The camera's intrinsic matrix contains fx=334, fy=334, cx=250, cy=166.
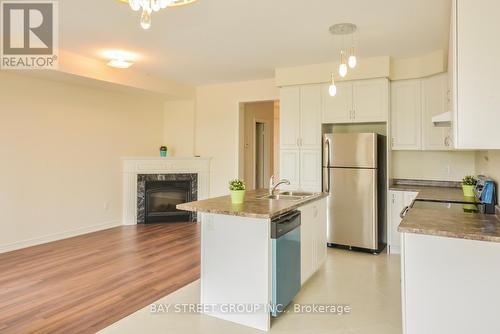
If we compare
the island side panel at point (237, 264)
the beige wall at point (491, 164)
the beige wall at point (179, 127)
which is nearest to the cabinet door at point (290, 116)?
the beige wall at point (179, 127)

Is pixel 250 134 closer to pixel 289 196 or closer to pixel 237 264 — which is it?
pixel 289 196

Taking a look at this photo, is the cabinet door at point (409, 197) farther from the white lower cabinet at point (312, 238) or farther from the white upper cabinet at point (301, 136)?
the white lower cabinet at point (312, 238)

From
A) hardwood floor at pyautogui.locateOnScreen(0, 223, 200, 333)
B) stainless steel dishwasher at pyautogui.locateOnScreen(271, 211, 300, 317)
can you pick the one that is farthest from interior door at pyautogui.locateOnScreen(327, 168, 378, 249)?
hardwood floor at pyautogui.locateOnScreen(0, 223, 200, 333)

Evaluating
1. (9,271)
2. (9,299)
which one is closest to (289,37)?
(9,299)

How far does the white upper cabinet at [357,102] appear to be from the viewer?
14.7 ft

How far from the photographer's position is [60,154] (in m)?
5.02

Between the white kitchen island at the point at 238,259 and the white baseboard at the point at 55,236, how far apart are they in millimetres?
3195

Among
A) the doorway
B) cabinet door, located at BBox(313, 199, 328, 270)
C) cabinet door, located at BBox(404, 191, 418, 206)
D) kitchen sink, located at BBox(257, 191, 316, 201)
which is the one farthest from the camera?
the doorway

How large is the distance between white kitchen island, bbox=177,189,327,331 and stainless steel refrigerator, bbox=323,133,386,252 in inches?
71.2

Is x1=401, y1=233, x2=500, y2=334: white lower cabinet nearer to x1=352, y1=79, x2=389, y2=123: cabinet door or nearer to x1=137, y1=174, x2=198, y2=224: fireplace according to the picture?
x1=352, y1=79, x2=389, y2=123: cabinet door

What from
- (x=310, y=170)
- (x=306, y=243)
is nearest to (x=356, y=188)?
(x=310, y=170)

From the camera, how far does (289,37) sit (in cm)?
373

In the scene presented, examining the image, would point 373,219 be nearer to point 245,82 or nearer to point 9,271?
point 245,82

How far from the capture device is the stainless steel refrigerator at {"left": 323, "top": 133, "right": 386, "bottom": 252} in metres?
4.37
